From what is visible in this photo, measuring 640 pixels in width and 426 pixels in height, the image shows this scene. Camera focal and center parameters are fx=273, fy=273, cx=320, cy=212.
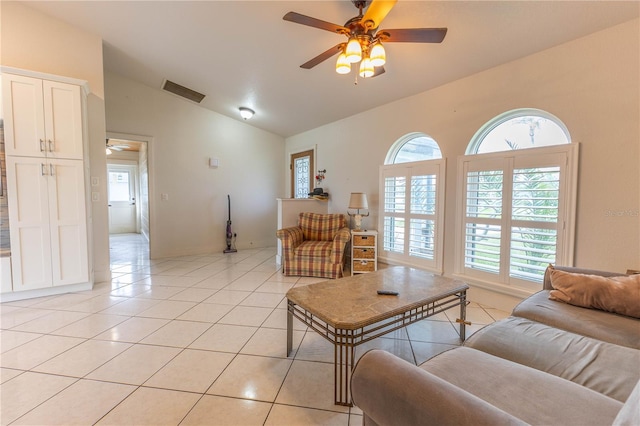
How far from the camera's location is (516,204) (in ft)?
8.29

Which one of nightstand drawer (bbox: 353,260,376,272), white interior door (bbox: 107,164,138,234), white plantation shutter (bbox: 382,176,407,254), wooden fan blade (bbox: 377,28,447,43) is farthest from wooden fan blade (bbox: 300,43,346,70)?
white interior door (bbox: 107,164,138,234)

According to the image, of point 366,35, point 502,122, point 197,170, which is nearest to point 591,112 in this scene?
point 502,122

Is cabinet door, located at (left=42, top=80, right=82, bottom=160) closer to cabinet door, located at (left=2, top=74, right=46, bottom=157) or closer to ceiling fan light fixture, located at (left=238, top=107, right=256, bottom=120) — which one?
cabinet door, located at (left=2, top=74, right=46, bottom=157)

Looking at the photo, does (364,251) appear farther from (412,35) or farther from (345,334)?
(412,35)

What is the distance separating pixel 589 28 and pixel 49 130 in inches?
193

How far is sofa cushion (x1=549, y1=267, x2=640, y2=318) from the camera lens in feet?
5.07

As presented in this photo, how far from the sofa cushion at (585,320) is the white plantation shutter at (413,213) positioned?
4.73 feet

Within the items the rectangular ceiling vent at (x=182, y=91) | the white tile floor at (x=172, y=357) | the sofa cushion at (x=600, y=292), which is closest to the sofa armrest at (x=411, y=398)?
the white tile floor at (x=172, y=357)

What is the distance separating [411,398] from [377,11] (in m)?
1.92

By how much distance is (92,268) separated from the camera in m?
3.33

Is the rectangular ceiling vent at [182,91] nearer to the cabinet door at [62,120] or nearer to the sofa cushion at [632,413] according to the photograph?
the cabinet door at [62,120]

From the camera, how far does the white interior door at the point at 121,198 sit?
25.0ft

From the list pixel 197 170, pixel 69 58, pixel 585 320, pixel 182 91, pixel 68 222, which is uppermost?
pixel 182 91

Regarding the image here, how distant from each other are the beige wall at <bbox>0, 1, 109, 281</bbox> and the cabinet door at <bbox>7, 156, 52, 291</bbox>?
0.49 metres
